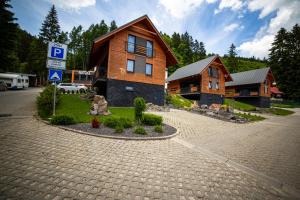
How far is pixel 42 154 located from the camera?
4.65 m

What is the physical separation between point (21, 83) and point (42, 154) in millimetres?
39580

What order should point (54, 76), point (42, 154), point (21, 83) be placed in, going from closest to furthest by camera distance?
point (42, 154) → point (54, 76) → point (21, 83)

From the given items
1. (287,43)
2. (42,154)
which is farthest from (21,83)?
(287,43)

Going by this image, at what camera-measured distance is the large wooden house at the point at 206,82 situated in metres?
29.2

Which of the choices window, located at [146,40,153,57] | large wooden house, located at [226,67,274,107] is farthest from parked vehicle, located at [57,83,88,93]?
large wooden house, located at [226,67,274,107]

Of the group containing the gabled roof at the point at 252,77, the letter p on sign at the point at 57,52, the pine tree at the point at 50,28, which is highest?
the pine tree at the point at 50,28

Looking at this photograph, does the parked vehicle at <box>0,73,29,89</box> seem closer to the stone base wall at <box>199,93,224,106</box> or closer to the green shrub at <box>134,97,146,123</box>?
the green shrub at <box>134,97,146,123</box>

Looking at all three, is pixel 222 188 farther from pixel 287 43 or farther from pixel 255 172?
pixel 287 43

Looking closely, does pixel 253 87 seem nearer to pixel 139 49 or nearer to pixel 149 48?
pixel 149 48

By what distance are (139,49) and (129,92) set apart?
588 centimetres

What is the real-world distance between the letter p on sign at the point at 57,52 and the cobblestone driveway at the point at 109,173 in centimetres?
477

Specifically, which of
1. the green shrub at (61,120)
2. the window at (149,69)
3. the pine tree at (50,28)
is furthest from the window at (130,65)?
the pine tree at (50,28)

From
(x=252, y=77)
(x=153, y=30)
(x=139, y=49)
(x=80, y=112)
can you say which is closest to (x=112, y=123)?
(x=80, y=112)

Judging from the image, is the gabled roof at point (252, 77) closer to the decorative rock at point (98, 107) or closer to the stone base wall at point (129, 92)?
the stone base wall at point (129, 92)
